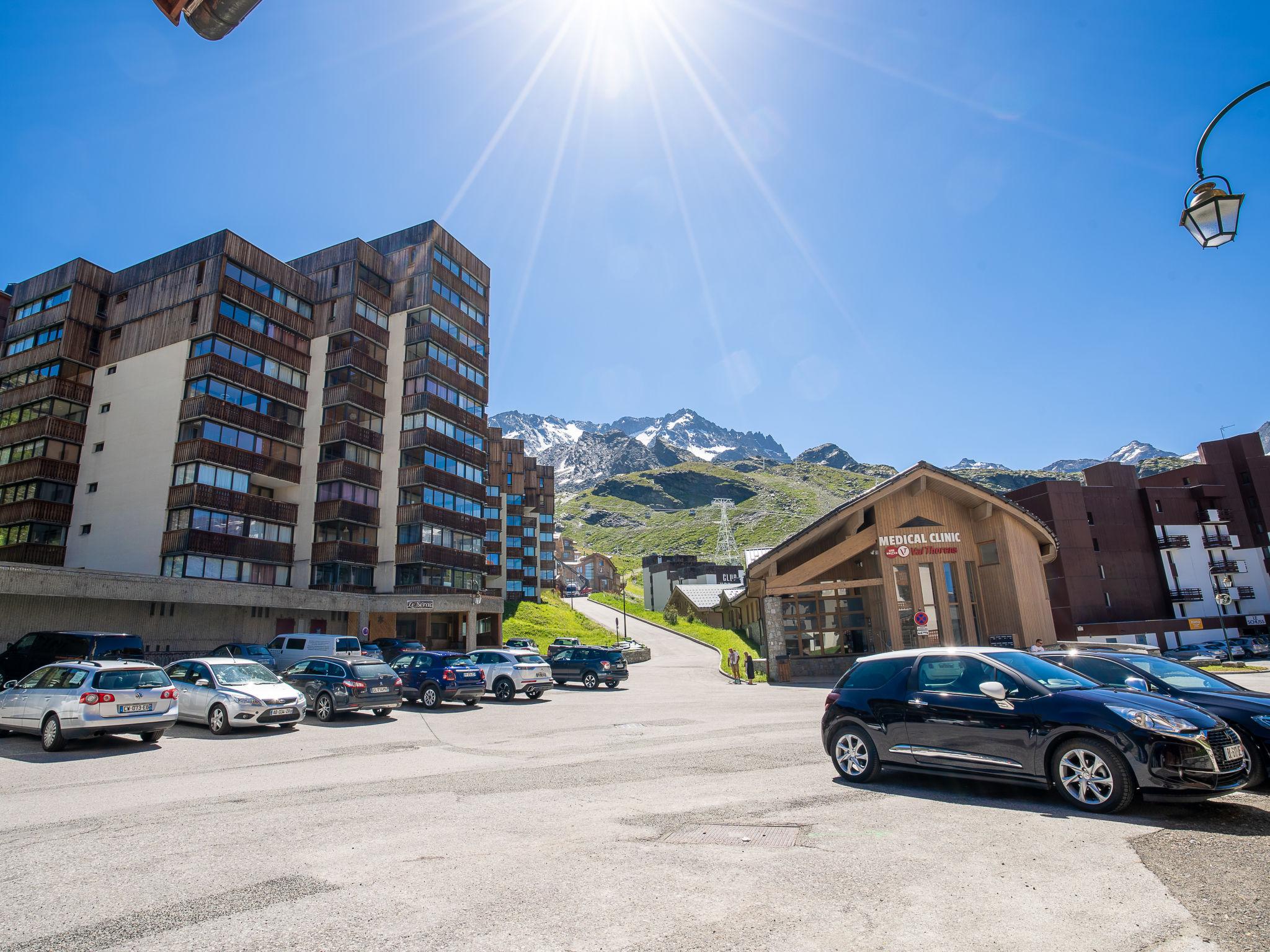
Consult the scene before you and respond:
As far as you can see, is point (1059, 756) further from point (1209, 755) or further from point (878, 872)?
point (878, 872)

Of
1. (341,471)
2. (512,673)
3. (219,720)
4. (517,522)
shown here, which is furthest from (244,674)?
(517,522)

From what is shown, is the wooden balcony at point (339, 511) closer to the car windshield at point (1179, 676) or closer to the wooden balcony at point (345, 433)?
the wooden balcony at point (345, 433)

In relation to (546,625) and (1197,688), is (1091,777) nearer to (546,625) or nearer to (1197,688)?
(1197,688)

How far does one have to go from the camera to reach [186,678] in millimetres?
16875

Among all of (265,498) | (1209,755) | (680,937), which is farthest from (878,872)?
(265,498)

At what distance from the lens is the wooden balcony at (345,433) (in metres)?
45.0

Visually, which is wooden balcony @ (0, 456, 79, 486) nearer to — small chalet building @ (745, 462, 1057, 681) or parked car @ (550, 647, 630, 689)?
parked car @ (550, 647, 630, 689)

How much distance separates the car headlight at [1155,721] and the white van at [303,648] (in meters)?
25.5

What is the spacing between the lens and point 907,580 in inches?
1262

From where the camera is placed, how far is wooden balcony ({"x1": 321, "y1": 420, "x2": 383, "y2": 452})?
45.0 metres

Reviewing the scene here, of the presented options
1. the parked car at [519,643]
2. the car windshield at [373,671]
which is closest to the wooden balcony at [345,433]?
the parked car at [519,643]

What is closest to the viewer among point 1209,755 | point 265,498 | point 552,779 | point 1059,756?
point 1209,755

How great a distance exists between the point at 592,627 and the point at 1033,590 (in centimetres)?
4123

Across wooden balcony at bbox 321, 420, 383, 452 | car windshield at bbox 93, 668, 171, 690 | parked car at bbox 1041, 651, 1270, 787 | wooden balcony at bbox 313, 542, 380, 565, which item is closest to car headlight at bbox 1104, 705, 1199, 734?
parked car at bbox 1041, 651, 1270, 787
